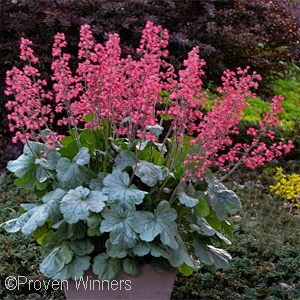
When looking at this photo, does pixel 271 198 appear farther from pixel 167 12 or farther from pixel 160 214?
pixel 160 214

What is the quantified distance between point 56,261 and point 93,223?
0.98 ft

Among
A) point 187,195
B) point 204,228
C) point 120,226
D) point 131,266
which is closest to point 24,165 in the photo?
point 120,226

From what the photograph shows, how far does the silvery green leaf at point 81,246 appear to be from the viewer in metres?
3.18

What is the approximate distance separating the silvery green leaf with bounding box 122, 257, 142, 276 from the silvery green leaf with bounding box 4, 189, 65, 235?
0.44 meters

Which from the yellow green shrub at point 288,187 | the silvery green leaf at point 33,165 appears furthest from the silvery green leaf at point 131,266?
the yellow green shrub at point 288,187

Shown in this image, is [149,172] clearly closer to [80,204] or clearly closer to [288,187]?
[80,204]

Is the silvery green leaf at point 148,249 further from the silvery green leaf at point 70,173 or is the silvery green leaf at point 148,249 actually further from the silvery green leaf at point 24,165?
the silvery green leaf at point 24,165

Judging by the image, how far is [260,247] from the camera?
4445 mm

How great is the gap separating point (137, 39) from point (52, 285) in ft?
10.7

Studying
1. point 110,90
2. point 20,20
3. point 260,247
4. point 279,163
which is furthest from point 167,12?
point 110,90

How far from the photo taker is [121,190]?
3.09m

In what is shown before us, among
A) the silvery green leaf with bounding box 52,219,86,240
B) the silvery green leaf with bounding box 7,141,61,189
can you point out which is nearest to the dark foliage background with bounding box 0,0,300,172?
the silvery green leaf with bounding box 7,141,61,189

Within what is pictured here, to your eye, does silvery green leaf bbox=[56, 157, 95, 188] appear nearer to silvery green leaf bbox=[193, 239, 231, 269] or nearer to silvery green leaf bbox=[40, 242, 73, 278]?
silvery green leaf bbox=[40, 242, 73, 278]

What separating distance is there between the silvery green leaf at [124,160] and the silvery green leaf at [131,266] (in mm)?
495
